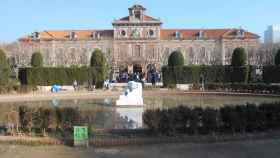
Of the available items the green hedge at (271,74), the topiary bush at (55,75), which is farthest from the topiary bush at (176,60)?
the green hedge at (271,74)

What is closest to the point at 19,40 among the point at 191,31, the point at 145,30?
the point at 145,30

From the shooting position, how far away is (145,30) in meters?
88.4

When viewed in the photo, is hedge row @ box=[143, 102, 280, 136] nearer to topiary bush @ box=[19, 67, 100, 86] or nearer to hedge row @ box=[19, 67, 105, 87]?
hedge row @ box=[19, 67, 105, 87]

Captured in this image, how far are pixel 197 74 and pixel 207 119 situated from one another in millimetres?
28311

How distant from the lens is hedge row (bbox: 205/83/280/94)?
1174 inches

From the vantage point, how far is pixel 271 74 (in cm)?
3725

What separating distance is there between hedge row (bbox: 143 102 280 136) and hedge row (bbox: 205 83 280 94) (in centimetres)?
1812

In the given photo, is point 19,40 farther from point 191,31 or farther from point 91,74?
point 91,74

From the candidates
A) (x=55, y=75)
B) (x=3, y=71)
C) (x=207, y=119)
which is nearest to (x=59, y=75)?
(x=55, y=75)

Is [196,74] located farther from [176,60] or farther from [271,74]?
[271,74]

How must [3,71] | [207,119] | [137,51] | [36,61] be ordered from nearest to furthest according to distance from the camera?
[207,119] → [3,71] → [36,61] → [137,51]

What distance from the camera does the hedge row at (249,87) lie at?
29.8 m

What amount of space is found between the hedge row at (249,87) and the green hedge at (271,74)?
596 cm

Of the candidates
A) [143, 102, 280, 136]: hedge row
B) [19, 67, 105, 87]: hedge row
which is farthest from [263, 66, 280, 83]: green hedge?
[143, 102, 280, 136]: hedge row
